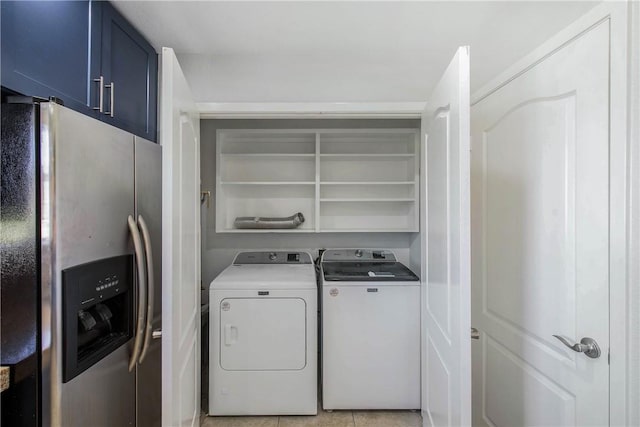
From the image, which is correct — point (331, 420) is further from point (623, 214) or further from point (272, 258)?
point (623, 214)

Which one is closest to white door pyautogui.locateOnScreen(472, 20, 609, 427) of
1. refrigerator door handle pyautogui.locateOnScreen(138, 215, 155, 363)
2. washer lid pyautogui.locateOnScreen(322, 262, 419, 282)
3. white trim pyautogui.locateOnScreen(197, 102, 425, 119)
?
white trim pyautogui.locateOnScreen(197, 102, 425, 119)

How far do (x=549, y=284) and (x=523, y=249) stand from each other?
17 centimetres

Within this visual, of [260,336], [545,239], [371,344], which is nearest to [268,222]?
[260,336]

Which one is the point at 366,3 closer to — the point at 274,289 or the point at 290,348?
the point at 274,289

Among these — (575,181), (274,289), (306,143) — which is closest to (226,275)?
(274,289)

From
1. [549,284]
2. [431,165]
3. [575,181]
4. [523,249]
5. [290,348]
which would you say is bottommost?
[290,348]

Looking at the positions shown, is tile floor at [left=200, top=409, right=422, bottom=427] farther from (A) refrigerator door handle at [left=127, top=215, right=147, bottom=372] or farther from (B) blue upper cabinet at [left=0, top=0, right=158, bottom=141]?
(B) blue upper cabinet at [left=0, top=0, right=158, bottom=141]

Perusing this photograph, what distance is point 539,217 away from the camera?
1081 millimetres

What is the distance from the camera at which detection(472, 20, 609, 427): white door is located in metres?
0.89

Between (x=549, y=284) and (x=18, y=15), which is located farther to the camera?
(x=549, y=284)

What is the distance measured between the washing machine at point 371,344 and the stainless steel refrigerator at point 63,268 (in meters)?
1.22

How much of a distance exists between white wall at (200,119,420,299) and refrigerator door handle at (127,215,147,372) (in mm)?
1510

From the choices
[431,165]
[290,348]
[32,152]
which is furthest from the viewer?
[290,348]

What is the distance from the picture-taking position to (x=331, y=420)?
1.81 m
